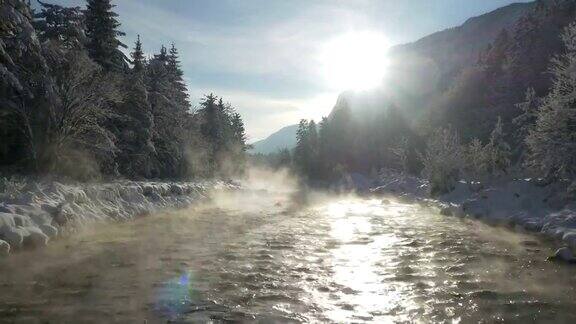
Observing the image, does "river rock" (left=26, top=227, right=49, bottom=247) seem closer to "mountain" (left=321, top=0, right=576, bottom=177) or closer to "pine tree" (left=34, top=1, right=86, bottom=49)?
"pine tree" (left=34, top=1, right=86, bottom=49)

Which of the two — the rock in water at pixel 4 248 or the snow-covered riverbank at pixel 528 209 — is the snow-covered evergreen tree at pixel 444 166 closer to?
the snow-covered riverbank at pixel 528 209

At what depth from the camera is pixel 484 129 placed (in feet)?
233

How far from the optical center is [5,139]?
20469 mm

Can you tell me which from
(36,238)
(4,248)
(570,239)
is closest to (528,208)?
(570,239)

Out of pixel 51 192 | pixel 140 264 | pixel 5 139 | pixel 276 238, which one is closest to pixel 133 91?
pixel 5 139

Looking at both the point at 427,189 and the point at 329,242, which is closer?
the point at 329,242

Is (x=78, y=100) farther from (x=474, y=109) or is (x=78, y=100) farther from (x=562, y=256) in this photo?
(x=474, y=109)

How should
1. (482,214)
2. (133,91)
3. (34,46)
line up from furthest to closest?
(133,91) → (482,214) → (34,46)

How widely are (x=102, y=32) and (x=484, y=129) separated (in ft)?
200

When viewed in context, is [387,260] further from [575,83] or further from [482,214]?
[575,83]

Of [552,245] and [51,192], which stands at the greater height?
[51,192]

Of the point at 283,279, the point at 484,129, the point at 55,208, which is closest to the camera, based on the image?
the point at 283,279

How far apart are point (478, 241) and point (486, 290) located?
6.25 m

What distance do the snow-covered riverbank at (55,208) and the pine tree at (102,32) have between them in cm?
1073
